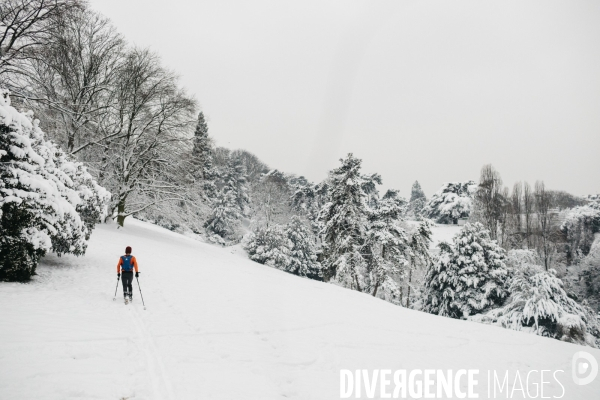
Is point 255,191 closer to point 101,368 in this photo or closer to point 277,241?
point 277,241

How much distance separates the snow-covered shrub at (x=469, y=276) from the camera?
20266 mm

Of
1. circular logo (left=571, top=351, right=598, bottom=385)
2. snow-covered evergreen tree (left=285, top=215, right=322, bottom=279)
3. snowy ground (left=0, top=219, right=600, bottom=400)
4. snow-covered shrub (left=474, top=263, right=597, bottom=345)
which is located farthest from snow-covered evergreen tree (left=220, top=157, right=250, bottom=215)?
circular logo (left=571, top=351, right=598, bottom=385)

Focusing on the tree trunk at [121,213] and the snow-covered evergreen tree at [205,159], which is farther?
the snow-covered evergreen tree at [205,159]

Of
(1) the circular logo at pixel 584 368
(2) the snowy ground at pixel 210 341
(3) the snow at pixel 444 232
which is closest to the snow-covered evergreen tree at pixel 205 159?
(2) the snowy ground at pixel 210 341

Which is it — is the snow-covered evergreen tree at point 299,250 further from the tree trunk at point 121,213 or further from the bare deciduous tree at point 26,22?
the bare deciduous tree at point 26,22

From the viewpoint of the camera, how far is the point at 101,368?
4.96 meters

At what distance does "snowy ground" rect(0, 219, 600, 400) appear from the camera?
192 inches

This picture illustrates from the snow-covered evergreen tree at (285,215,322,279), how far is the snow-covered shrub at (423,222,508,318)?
1419 centimetres

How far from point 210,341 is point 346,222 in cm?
1741

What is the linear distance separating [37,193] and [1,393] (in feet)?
20.2

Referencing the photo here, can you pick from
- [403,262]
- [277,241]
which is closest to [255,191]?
[277,241]

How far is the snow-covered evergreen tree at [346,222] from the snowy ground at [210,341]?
26.4ft

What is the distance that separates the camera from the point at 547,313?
15.8 meters

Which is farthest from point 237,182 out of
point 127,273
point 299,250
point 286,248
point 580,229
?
point 580,229
